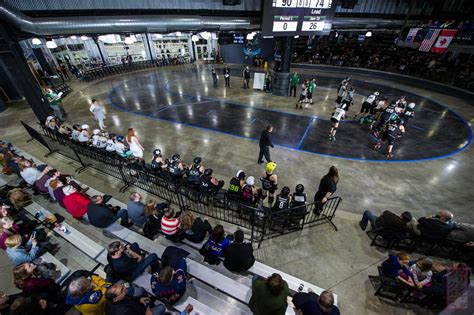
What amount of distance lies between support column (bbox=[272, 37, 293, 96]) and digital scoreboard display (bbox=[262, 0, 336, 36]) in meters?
2.73

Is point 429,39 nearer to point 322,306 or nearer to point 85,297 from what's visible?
point 322,306

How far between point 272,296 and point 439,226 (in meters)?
4.58

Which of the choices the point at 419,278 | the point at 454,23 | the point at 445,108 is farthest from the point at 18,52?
the point at 454,23

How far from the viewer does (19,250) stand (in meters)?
4.16

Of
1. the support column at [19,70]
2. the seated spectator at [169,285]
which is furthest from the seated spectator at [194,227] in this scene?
the support column at [19,70]

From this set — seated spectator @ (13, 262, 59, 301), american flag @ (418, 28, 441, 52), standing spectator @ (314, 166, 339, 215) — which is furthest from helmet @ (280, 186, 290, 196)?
american flag @ (418, 28, 441, 52)

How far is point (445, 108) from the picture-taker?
1509cm

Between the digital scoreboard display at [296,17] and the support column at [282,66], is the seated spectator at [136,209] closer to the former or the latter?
the digital scoreboard display at [296,17]

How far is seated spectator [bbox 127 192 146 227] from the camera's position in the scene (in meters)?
5.14

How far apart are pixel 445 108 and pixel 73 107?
96.2 feet

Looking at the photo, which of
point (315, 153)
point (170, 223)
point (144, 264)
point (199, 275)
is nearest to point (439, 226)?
point (315, 153)

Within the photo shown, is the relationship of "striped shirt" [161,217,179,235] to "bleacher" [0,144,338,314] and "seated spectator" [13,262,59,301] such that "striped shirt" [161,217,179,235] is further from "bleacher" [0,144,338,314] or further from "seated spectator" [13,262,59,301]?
"seated spectator" [13,262,59,301]

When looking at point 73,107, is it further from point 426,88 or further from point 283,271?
point 426,88

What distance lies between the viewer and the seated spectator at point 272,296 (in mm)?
3070
